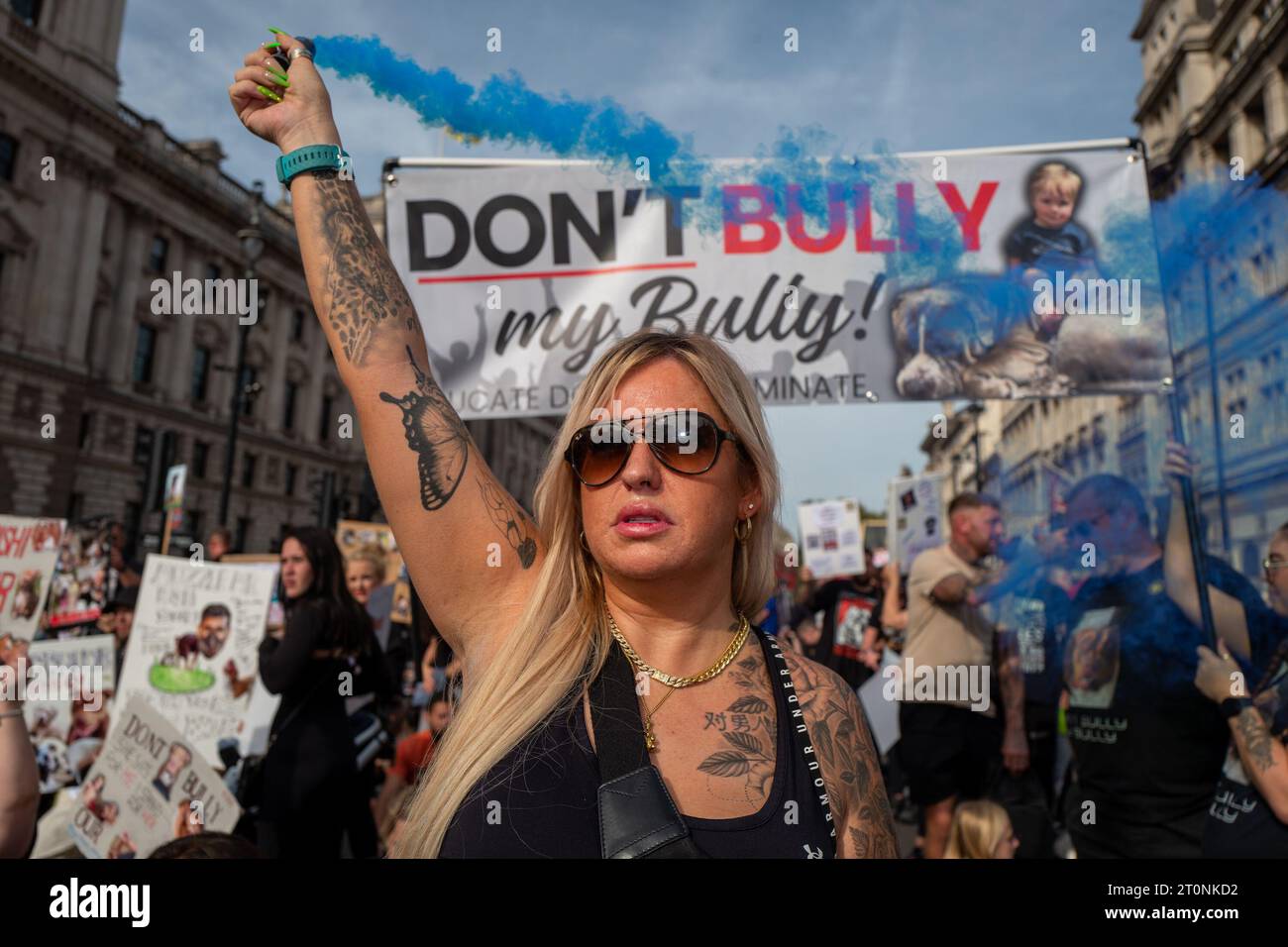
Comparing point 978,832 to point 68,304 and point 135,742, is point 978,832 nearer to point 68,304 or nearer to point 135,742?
point 135,742

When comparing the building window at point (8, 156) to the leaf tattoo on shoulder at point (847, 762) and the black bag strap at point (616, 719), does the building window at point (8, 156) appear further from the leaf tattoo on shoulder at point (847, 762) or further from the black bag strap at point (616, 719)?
the leaf tattoo on shoulder at point (847, 762)

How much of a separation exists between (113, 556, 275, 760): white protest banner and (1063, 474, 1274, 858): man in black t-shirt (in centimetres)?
492

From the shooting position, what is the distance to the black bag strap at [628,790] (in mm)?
1189

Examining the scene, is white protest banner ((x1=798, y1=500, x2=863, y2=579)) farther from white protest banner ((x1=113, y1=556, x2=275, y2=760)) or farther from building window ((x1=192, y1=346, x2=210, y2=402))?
building window ((x1=192, y1=346, x2=210, y2=402))

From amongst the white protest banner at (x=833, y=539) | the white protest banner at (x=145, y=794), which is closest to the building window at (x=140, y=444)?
the white protest banner at (x=833, y=539)

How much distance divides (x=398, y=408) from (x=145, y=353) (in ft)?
155

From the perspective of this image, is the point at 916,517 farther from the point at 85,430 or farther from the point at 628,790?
the point at 85,430

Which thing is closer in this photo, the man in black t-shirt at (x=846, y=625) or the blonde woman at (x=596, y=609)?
the blonde woman at (x=596, y=609)

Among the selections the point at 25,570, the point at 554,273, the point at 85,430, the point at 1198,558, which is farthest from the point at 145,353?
the point at 1198,558

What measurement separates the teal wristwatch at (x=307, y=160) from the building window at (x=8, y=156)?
1582 inches

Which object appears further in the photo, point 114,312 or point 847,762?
point 114,312

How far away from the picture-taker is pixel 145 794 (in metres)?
3.68
